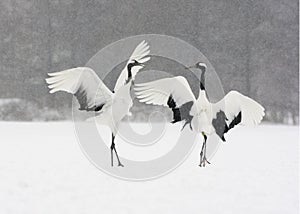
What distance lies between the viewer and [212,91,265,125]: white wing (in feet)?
16.7

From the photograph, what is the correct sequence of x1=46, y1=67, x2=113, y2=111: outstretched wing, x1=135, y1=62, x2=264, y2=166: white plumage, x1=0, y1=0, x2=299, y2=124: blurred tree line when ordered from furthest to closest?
1. x1=0, y1=0, x2=299, y2=124: blurred tree line
2. x1=135, y1=62, x2=264, y2=166: white plumage
3. x1=46, y1=67, x2=113, y2=111: outstretched wing

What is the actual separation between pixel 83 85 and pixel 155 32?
11278 millimetres

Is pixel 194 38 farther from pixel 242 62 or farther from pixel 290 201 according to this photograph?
pixel 290 201

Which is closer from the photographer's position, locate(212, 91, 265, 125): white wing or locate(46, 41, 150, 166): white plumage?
locate(46, 41, 150, 166): white plumage

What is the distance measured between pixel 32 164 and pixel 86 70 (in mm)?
2813

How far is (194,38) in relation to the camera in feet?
52.6

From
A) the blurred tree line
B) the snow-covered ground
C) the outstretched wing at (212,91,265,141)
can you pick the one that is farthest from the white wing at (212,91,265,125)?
the blurred tree line

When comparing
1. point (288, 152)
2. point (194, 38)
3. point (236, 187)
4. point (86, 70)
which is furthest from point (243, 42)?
point (86, 70)

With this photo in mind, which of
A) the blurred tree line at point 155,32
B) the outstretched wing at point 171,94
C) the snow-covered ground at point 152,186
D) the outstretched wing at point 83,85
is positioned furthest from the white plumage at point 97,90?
the blurred tree line at point 155,32

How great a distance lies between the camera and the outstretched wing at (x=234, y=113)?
5.10 meters

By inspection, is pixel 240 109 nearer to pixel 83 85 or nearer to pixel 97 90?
pixel 97 90

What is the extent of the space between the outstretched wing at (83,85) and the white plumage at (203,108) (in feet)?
1.37

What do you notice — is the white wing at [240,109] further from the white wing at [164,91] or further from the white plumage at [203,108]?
the white wing at [164,91]

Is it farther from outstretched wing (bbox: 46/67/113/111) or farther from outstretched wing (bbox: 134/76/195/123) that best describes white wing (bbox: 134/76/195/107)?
outstretched wing (bbox: 46/67/113/111)
